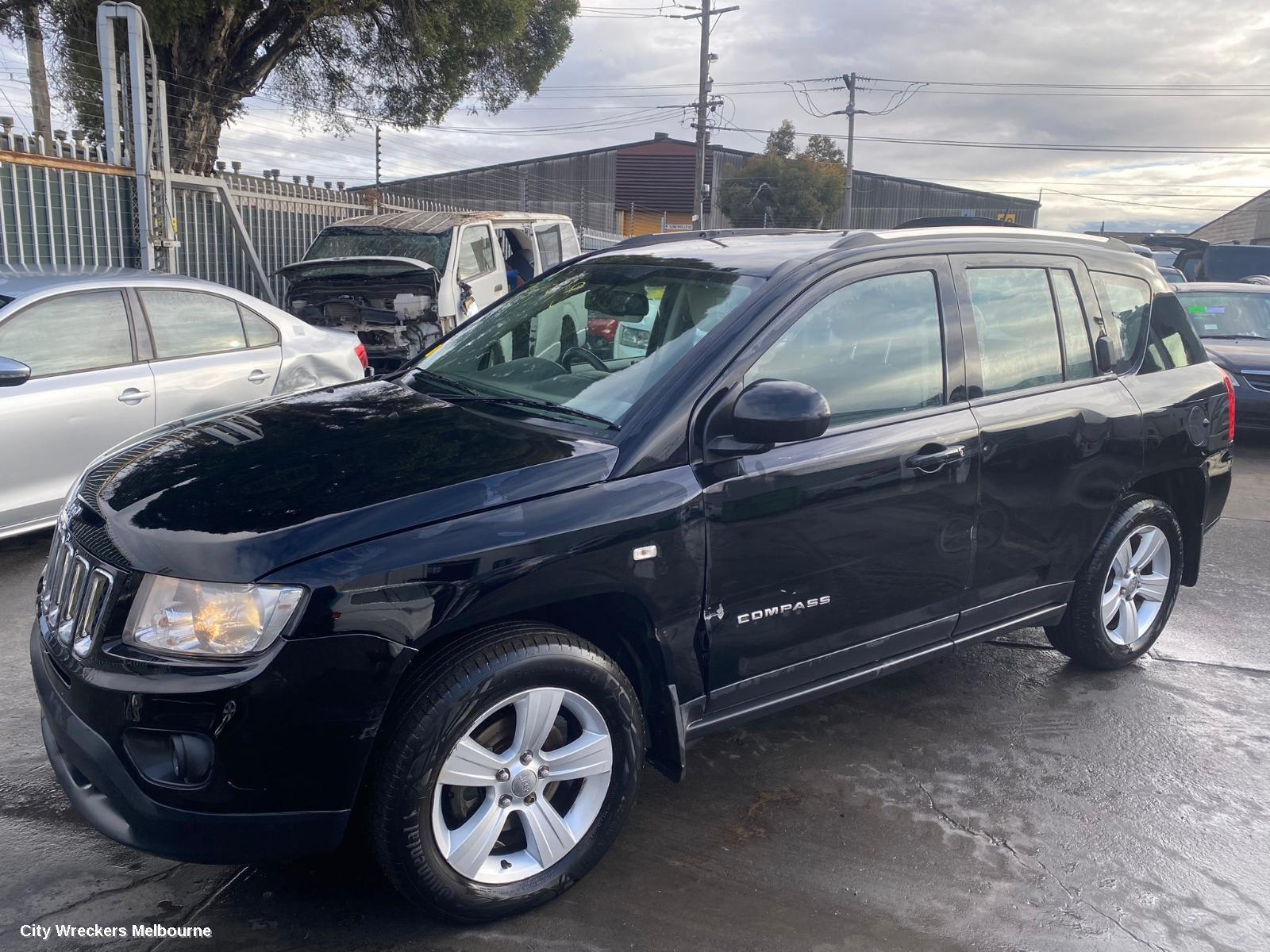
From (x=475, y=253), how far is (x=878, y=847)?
30.4ft

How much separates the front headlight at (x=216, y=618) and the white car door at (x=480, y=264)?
8.38 metres

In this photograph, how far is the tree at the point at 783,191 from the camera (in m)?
45.7

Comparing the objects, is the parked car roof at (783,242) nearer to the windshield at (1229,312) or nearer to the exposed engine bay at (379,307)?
the exposed engine bay at (379,307)

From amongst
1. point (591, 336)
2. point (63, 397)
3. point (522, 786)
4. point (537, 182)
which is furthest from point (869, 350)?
point (537, 182)

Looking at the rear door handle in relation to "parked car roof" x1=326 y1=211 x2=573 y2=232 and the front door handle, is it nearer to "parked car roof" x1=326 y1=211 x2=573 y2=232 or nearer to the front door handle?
the front door handle

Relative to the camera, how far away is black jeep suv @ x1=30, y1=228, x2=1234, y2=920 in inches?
94.7

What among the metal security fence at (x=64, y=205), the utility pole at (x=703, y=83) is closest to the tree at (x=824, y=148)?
the utility pole at (x=703, y=83)

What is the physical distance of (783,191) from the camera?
45875 millimetres

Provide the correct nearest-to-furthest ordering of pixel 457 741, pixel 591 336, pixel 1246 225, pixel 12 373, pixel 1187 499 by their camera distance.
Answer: pixel 457 741, pixel 591 336, pixel 1187 499, pixel 12 373, pixel 1246 225

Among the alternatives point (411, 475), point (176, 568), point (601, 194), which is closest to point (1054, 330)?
point (411, 475)

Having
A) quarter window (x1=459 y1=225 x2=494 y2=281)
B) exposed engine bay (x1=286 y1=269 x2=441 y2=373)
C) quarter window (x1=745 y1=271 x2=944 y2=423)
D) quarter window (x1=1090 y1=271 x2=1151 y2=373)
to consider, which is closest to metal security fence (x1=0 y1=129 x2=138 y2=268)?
exposed engine bay (x1=286 y1=269 x2=441 y2=373)

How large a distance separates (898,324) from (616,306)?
100 cm

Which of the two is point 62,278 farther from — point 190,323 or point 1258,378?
point 1258,378

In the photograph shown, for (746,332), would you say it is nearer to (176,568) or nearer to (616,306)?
(616,306)
